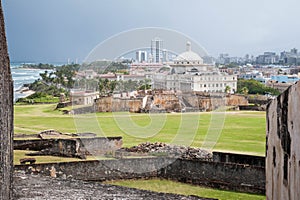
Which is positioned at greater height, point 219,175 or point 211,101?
point 211,101

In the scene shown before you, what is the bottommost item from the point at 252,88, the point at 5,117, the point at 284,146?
the point at 252,88

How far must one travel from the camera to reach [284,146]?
102 inches

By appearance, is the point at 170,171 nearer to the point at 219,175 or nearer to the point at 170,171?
the point at 170,171

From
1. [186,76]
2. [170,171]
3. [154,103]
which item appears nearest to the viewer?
[170,171]

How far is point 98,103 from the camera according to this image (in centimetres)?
2556

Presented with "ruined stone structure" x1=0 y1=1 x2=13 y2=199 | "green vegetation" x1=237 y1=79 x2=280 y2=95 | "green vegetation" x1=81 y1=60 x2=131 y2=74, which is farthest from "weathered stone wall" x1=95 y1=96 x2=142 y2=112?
"ruined stone structure" x1=0 y1=1 x2=13 y2=199

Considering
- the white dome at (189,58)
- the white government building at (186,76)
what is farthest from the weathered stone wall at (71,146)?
the white dome at (189,58)

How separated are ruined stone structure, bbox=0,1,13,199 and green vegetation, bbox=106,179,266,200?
6.16 meters

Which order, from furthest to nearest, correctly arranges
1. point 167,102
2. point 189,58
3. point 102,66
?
1. point 167,102
2. point 189,58
3. point 102,66

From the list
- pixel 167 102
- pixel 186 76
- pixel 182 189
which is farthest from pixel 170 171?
pixel 186 76

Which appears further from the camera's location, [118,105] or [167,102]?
[118,105]

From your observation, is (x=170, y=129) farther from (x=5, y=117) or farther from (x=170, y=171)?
(x=5, y=117)

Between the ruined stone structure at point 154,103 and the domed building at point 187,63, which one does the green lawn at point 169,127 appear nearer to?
the ruined stone structure at point 154,103

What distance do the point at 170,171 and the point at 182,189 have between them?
0.89 m
